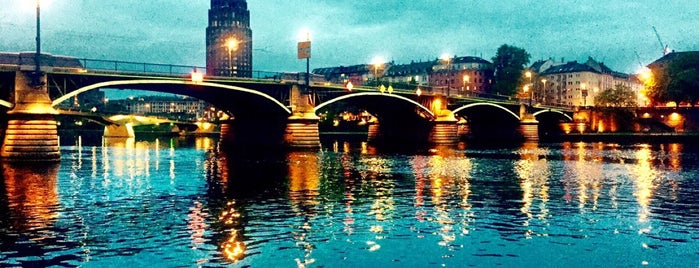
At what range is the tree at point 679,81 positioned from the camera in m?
117

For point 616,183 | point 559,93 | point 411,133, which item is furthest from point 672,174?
point 559,93

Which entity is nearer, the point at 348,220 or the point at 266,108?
the point at 348,220

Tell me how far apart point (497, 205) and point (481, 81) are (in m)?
168

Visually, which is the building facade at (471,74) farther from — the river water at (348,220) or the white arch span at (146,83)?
the river water at (348,220)

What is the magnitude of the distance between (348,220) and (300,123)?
54.0m

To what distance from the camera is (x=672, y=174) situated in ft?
139

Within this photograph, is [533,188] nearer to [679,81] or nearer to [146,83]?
[146,83]

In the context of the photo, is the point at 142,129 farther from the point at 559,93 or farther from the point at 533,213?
the point at 533,213

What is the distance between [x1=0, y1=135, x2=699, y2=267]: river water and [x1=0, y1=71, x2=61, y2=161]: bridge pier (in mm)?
10201

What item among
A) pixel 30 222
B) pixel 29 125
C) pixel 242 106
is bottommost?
pixel 30 222

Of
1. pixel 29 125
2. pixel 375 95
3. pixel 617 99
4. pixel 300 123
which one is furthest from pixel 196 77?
pixel 617 99

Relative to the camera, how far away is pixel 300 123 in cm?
7588

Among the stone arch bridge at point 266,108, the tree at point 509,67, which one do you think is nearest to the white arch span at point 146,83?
the stone arch bridge at point 266,108

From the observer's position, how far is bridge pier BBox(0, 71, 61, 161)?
1902 inches
